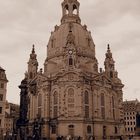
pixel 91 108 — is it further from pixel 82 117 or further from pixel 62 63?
pixel 62 63

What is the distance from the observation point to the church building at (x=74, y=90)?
90375 mm

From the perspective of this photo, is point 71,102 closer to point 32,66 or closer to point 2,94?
point 2,94

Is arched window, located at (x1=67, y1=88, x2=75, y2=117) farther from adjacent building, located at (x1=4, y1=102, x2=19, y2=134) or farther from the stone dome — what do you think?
adjacent building, located at (x1=4, y1=102, x2=19, y2=134)

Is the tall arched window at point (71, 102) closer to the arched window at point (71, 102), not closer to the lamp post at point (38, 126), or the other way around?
the arched window at point (71, 102)

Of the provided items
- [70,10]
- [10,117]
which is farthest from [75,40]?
[10,117]

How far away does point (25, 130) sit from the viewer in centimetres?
10269

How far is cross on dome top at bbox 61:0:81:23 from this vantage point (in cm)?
11490

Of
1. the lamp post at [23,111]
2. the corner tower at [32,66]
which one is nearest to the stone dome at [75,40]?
the corner tower at [32,66]

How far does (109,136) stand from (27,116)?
28752mm

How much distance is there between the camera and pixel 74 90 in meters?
91.9

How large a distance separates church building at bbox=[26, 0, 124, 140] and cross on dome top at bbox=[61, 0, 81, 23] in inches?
64.1

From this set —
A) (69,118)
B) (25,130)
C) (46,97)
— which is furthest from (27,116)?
(69,118)

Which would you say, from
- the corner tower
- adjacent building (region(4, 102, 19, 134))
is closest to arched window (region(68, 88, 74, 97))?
the corner tower

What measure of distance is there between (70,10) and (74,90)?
38.2m
